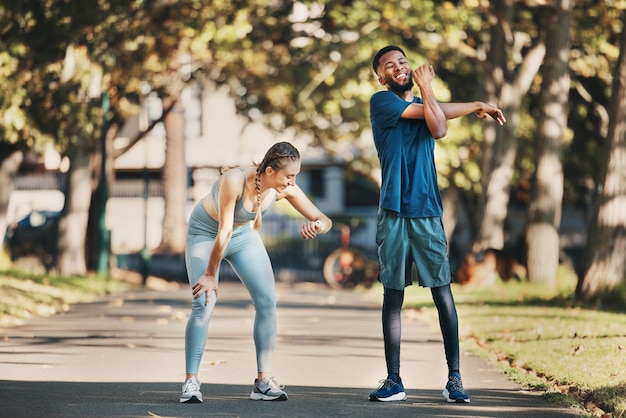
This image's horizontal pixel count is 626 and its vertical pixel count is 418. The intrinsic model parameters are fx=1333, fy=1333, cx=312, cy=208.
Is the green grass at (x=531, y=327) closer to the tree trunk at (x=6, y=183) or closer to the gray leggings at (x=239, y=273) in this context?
the tree trunk at (x=6, y=183)

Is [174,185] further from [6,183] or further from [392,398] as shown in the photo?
[392,398]

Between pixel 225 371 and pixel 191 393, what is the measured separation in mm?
1883

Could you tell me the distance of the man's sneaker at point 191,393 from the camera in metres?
7.57

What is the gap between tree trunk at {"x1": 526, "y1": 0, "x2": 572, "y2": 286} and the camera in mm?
19141

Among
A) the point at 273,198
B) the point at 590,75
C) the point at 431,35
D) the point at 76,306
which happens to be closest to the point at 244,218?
the point at 273,198

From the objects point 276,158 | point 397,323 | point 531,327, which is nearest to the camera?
point 276,158

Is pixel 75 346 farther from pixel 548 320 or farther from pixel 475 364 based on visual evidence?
pixel 548 320

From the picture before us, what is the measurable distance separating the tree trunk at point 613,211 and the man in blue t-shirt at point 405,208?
26.5 ft

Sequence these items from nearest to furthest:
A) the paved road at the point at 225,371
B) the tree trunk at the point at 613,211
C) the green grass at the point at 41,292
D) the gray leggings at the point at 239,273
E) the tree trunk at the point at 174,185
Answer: the paved road at the point at 225,371 → the gray leggings at the point at 239,273 → the green grass at the point at 41,292 → the tree trunk at the point at 613,211 → the tree trunk at the point at 174,185

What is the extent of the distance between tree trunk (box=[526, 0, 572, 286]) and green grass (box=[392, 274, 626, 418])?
132 centimetres

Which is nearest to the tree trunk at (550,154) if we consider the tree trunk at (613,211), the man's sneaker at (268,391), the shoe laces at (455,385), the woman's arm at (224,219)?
the tree trunk at (613,211)

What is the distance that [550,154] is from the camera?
19.6m

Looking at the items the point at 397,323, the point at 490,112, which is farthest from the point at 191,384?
the point at 490,112

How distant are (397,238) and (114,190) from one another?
47.6m
